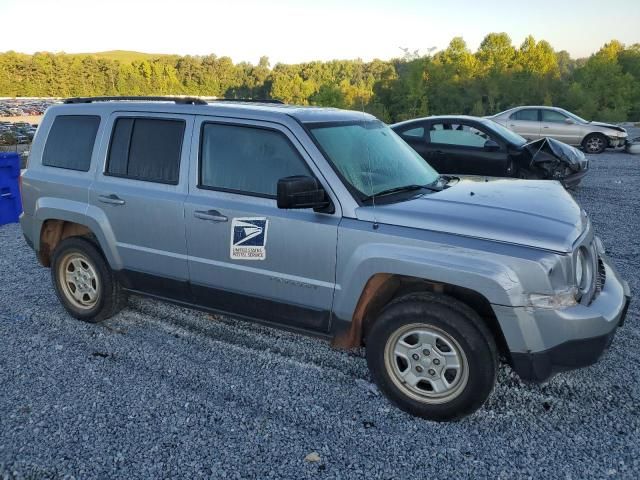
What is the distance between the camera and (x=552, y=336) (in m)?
2.87

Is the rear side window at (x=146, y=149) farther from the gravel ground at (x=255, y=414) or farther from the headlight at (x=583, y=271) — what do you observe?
the headlight at (x=583, y=271)

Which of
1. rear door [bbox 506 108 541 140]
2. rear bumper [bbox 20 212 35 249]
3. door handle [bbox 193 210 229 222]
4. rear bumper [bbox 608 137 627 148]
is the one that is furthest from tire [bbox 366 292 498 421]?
rear bumper [bbox 608 137 627 148]

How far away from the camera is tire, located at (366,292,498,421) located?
3.01 metres

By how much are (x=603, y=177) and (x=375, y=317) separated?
11501 millimetres

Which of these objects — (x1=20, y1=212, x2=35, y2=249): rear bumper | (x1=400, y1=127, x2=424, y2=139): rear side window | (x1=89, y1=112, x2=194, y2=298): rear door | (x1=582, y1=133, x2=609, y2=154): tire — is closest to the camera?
(x1=89, y1=112, x2=194, y2=298): rear door

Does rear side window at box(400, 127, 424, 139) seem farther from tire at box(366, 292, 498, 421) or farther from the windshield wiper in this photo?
tire at box(366, 292, 498, 421)

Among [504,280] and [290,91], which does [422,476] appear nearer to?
[504,280]

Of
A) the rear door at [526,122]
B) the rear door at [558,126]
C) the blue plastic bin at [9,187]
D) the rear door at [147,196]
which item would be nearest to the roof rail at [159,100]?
the rear door at [147,196]

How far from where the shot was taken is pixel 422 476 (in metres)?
2.75

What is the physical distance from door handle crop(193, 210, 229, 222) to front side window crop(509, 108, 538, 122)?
14.7m

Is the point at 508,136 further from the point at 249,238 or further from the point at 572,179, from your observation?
the point at 249,238

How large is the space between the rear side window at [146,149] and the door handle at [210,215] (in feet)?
1.20

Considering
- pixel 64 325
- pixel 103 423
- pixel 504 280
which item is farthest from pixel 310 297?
pixel 64 325

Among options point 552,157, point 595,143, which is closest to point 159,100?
point 552,157
